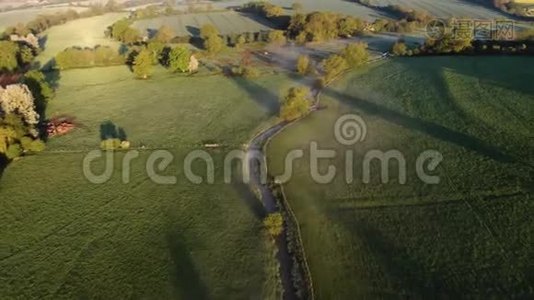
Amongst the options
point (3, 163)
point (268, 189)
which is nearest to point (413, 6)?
point (268, 189)

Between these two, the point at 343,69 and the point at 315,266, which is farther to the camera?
the point at 343,69

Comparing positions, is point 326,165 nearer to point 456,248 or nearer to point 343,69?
point 456,248

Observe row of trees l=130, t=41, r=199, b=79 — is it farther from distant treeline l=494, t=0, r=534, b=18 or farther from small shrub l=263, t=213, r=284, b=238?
distant treeline l=494, t=0, r=534, b=18

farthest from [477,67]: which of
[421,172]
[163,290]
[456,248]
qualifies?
[163,290]

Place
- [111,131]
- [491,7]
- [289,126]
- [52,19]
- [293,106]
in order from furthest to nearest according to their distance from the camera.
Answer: [52,19]
[491,7]
[111,131]
[293,106]
[289,126]

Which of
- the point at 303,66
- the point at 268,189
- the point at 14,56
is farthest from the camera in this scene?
the point at 14,56

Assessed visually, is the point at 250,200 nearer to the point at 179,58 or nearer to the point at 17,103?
the point at 17,103
